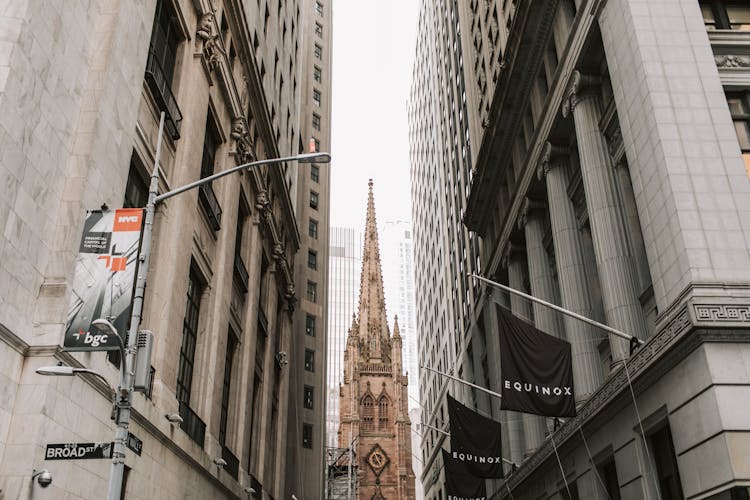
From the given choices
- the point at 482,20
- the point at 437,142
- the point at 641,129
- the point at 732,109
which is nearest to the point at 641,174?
the point at 641,129

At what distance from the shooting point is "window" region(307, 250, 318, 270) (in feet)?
214

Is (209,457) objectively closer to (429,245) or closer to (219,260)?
(219,260)

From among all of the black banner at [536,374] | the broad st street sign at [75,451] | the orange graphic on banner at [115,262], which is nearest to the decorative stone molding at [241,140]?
the black banner at [536,374]

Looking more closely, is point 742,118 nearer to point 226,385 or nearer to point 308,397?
point 226,385

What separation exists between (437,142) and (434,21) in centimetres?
1289

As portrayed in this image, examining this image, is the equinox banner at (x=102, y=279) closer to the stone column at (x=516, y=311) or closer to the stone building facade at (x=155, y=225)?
the stone building facade at (x=155, y=225)

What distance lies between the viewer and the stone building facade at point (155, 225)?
42.9 feet

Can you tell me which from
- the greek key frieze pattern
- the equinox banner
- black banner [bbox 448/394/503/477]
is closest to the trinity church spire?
black banner [bbox 448/394/503/477]

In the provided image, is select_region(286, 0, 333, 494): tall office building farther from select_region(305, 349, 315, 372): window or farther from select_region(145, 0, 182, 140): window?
select_region(145, 0, 182, 140): window

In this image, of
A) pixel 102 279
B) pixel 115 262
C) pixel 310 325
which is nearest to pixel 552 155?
pixel 115 262

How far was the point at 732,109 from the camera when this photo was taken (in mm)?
18531

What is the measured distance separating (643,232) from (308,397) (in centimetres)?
A: 4573

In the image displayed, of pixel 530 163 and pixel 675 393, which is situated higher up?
pixel 530 163

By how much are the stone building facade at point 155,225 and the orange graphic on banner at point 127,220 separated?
6.81ft
